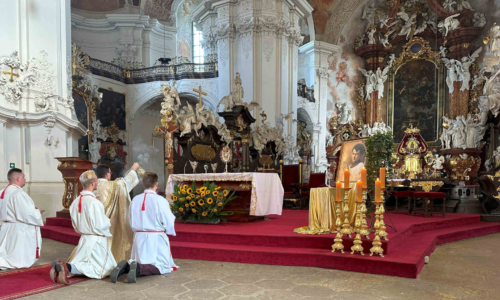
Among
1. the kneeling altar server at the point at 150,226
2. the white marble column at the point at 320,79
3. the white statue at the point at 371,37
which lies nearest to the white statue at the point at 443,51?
the white statue at the point at 371,37

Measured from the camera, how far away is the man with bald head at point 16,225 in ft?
15.7

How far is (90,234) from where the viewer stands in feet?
14.1

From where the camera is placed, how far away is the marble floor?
3742 mm

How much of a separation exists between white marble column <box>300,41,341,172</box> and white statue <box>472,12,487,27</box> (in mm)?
6044

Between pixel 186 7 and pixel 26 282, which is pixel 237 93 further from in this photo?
pixel 186 7

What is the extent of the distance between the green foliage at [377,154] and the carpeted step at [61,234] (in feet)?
15.6

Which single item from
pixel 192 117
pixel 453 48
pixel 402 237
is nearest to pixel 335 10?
pixel 453 48

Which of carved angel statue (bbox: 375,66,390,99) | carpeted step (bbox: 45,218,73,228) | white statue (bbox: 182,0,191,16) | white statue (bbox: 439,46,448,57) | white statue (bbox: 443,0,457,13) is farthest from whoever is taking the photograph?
white statue (bbox: 182,0,191,16)

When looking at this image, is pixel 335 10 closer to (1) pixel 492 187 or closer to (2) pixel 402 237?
(1) pixel 492 187

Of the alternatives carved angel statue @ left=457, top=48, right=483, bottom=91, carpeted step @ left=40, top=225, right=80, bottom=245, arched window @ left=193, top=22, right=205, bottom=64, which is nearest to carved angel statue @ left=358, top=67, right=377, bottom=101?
carved angel statue @ left=457, top=48, right=483, bottom=91

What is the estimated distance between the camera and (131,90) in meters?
17.5

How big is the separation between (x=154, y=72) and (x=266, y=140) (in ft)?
23.3

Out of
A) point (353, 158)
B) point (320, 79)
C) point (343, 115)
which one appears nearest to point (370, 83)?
point (343, 115)

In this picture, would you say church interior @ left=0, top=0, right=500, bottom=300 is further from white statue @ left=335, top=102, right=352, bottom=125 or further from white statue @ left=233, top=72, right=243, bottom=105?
white statue @ left=335, top=102, right=352, bottom=125
